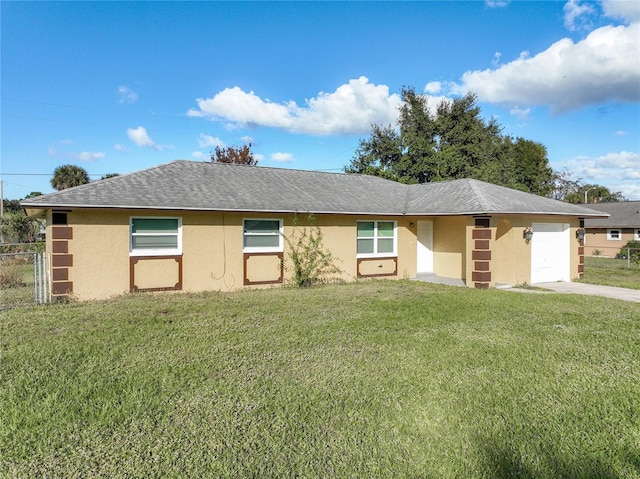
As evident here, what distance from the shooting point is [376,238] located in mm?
14188

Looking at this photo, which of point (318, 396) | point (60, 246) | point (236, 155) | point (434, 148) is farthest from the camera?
point (236, 155)

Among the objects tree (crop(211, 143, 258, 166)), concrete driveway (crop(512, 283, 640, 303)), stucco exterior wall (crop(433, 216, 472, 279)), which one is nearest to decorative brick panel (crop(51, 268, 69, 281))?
stucco exterior wall (crop(433, 216, 472, 279))

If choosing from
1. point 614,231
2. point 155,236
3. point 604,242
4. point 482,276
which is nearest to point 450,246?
point 482,276

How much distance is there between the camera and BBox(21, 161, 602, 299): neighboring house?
10055 mm

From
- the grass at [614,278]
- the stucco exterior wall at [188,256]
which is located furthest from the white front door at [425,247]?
the grass at [614,278]

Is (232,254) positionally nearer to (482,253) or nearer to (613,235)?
(482,253)

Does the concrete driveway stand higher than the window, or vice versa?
the window

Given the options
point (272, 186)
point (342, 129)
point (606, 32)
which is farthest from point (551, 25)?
point (342, 129)

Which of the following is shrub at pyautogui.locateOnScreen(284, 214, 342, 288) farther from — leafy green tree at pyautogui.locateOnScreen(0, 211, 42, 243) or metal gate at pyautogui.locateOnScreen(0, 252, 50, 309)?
leafy green tree at pyautogui.locateOnScreen(0, 211, 42, 243)

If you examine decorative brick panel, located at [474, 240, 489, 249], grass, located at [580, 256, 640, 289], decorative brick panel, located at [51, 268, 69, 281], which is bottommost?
grass, located at [580, 256, 640, 289]

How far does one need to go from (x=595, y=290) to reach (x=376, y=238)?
7.26 meters

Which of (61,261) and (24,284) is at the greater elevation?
(61,261)

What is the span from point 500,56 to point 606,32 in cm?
434

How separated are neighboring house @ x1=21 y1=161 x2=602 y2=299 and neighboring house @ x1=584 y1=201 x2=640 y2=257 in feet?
61.5
